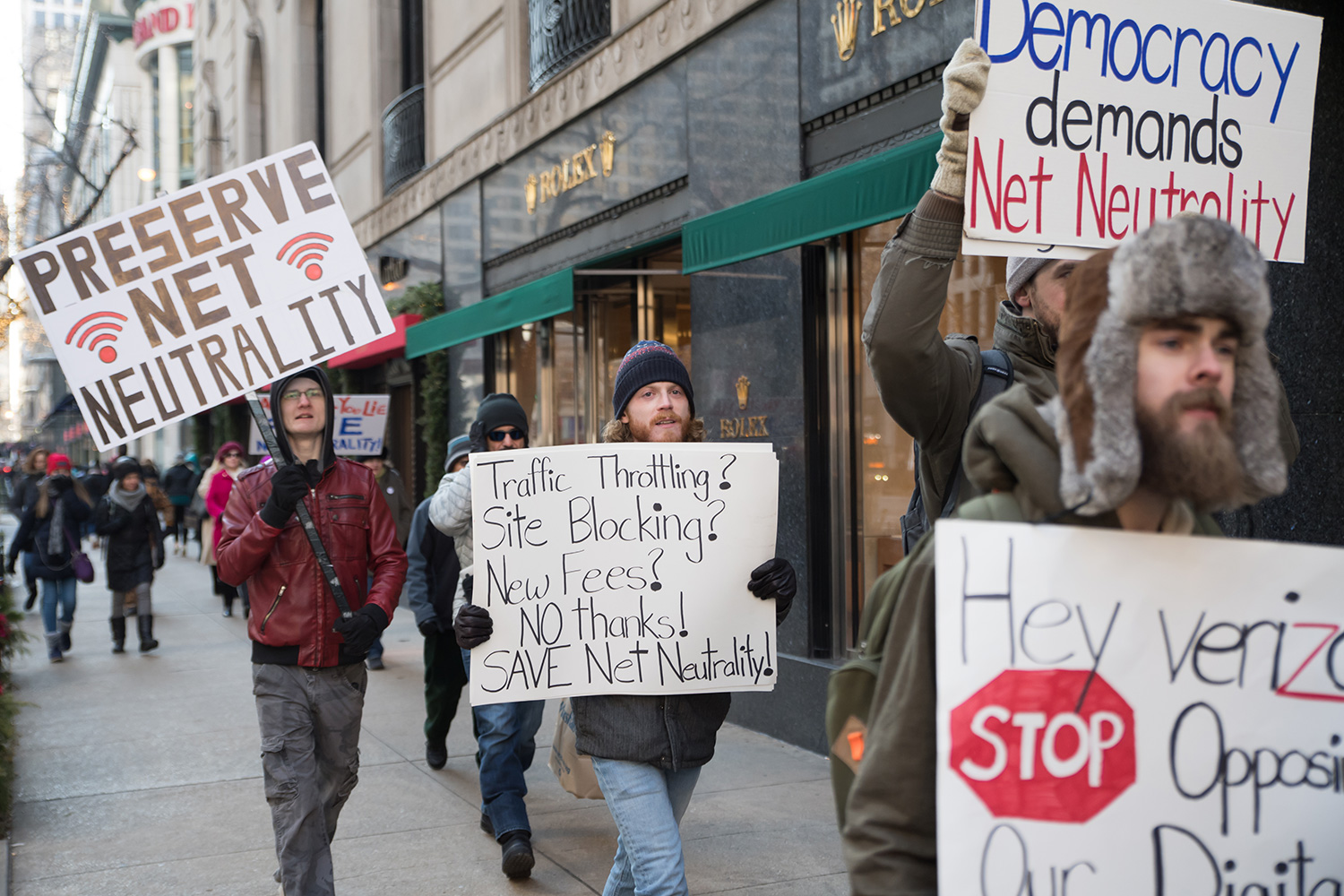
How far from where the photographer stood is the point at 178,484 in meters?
21.4

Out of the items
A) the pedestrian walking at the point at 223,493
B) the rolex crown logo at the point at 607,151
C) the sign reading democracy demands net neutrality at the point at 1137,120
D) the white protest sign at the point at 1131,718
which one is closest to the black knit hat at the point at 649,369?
the sign reading democracy demands net neutrality at the point at 1137,120

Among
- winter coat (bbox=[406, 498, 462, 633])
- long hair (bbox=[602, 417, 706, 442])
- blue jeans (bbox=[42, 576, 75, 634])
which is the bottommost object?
blue jeans (bbox=[42, 576, 75, 634])

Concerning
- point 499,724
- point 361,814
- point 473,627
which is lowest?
point 361,814

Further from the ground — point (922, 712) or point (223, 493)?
point (922, 712)

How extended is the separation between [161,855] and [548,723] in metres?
3.00

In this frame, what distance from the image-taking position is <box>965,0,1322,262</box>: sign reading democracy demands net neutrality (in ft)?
9.05

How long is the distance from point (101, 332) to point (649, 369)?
209 cm

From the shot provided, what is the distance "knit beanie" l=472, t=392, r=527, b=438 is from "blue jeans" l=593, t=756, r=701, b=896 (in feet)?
7.78

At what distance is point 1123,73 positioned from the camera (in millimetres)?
2959

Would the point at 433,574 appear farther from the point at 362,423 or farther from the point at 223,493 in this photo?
the point at 223,493

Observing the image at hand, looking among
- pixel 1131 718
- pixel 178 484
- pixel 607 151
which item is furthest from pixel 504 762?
pixel 178 484

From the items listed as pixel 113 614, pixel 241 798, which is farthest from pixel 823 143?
pixel 113 614

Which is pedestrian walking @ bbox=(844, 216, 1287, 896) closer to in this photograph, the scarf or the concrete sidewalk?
the concrete sidewalk

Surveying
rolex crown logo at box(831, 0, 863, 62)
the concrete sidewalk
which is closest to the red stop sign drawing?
the concrete sidewalk
